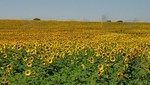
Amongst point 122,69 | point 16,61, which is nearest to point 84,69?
point 122,69

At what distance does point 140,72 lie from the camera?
8422 millimetres

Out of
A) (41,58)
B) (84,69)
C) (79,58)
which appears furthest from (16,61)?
(84,69)

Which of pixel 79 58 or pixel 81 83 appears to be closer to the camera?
pixel 81 83

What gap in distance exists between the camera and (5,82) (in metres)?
7.54

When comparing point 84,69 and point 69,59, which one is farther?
point 69,59

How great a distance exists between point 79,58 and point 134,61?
102 inches

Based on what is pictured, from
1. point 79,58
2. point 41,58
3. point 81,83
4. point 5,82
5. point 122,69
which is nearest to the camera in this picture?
point 5,82

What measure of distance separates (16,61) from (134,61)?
11.5 ft

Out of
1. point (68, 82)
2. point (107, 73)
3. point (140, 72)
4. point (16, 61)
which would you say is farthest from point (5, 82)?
point (16, 61)

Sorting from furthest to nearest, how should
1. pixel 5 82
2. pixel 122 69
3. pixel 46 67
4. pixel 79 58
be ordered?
1. pixel 79 58
2. pixel 46 67
3. pixel 122 69
4. pixel 5 82

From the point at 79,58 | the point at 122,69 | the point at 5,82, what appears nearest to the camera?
the point at 5,82

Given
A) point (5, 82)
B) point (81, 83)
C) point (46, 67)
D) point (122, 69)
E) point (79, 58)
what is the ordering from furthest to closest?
point (79, 58)
point (46, 67)
point (122, 69)
point (81, 83)
point (5, 82)

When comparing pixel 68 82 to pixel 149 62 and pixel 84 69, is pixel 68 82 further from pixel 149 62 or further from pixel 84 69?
pixel 149 62

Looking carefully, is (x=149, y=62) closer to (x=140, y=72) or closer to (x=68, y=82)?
(x=140, y=72)
